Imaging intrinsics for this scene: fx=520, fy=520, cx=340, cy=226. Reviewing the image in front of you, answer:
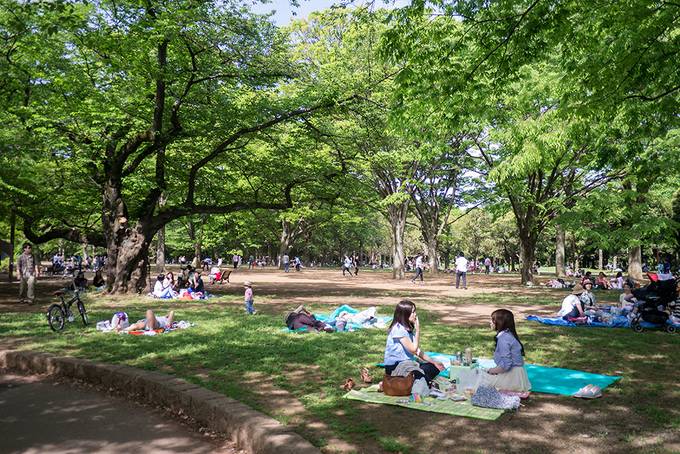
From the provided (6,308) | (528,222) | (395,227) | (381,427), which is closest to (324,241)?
(395,227)

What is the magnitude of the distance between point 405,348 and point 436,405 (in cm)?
84

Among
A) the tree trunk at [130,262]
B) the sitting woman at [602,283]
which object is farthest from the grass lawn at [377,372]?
the sitting woman at [602,283]

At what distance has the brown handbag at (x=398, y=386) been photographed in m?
5.33

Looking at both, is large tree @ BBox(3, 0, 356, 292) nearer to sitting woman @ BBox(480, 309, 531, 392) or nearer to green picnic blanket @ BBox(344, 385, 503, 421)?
green picnic blanket @ BBox(344, 385, 503, 421)

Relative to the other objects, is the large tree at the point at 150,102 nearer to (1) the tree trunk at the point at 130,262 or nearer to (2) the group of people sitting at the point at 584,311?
(1) the tree trunk at the point at 130,262

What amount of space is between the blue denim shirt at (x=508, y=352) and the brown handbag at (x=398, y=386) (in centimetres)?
101

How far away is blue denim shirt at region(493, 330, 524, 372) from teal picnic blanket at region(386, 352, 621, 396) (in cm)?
53

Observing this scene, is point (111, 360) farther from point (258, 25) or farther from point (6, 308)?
point (258, 25)

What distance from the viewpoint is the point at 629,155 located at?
9969 mm

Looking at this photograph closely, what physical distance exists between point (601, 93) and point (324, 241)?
56.0 metres

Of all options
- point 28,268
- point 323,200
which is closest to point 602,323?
point 323,200

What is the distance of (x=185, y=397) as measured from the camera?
5191mm

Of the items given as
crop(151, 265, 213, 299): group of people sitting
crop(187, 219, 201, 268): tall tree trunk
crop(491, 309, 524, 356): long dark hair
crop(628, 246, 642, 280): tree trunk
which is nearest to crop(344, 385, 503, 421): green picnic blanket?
crop(491, 309, 524, 356): long dark hair

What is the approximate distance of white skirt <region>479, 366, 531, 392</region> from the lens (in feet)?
18.1
